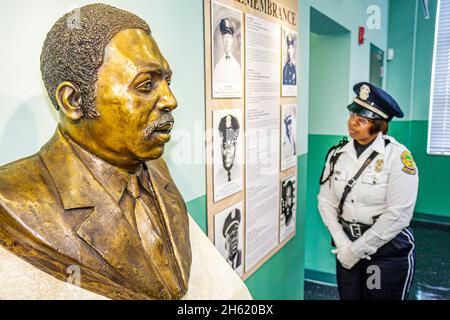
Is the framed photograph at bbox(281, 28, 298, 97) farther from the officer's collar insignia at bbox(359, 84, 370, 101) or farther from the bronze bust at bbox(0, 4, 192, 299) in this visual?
the bronze bust at bbox(0, 4, 192, 299)

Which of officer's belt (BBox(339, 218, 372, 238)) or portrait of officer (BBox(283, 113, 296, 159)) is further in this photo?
portrait of officer (BBox(283, 113, 296, 159))

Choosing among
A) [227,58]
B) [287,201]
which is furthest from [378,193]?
[227,58]

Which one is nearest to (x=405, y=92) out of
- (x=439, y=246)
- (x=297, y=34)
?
(x=439, y=246)

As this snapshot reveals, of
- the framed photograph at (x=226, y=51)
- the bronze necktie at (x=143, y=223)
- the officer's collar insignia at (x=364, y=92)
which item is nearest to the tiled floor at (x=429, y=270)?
the officer's collar insignia at (x=364, y=92)

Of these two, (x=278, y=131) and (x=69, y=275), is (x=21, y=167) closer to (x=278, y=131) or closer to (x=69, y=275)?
(x=69, y=275)

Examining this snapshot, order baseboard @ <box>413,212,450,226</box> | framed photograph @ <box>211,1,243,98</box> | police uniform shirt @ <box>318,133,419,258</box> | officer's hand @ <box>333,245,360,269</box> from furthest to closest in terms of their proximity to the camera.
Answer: baseboard @ <box>413,212,450,226</box> < officer's hand @ <box>333,245,360,269</box> < police uniform shirt @ <box>318,133,419,258</box> < framed photograph @ <box>211,1,243,98</box>

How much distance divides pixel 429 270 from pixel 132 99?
3153mm

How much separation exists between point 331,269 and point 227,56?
2.43 m

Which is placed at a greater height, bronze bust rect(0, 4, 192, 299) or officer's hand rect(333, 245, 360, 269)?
bronze bust rect(0, 4, 192, 299)

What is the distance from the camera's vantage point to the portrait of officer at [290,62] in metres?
1.98

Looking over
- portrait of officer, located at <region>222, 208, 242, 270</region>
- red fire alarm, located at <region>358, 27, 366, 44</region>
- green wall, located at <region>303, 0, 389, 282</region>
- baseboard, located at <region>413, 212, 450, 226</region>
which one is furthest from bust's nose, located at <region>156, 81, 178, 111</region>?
baseboard, located at <region>413, 212, 450, 226</region>

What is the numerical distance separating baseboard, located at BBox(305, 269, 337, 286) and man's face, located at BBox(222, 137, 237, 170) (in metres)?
2.14

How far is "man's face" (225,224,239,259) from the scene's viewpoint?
1.56 meters

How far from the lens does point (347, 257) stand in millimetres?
1927
